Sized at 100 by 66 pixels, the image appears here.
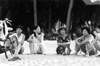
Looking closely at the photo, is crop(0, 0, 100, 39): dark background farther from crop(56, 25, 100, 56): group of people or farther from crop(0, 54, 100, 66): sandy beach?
crop(0, 54, 100, 66): sandy beach

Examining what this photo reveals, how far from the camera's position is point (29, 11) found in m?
18.6

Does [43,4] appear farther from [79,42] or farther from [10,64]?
[10,64]

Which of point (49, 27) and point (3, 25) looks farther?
point (49, 27)

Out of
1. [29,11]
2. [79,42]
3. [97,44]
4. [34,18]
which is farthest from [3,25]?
[29,11]

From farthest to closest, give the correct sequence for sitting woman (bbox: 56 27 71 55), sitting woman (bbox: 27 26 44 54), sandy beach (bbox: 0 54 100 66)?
sitting woman (bbox: 27 26 44 54) → sitting woman (bbox: 56 27 71 55) → sandy beach (bbox: 0 54 100 66)

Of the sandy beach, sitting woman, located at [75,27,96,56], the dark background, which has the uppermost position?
the dark background

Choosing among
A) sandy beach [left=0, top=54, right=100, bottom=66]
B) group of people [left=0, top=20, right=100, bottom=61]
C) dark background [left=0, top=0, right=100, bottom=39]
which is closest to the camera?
sandy beach [left=0, top=54, right=100, bottom=66]

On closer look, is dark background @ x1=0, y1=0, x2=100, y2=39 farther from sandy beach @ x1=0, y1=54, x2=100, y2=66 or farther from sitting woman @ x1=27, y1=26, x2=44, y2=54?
sandy beach @ x1=0, y1=54, x2=100, y2=66

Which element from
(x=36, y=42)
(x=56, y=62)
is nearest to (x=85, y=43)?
(x=56, y=62)

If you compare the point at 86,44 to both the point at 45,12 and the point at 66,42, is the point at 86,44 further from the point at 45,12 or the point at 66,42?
the point at 45,12

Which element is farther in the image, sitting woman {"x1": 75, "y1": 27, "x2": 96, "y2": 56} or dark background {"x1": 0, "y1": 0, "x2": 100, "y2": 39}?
dark background {"x1": 0, "y1": 0, "x2": 100, "y2": 39}

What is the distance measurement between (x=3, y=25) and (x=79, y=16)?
31.1 ft

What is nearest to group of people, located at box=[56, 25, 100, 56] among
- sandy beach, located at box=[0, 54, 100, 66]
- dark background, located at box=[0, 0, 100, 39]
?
sandy beach, located at box=[0, 54, 100, 66]

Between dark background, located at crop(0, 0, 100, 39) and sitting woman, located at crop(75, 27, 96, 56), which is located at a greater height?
dark background, located at crop(0, 0, 100, 39)
